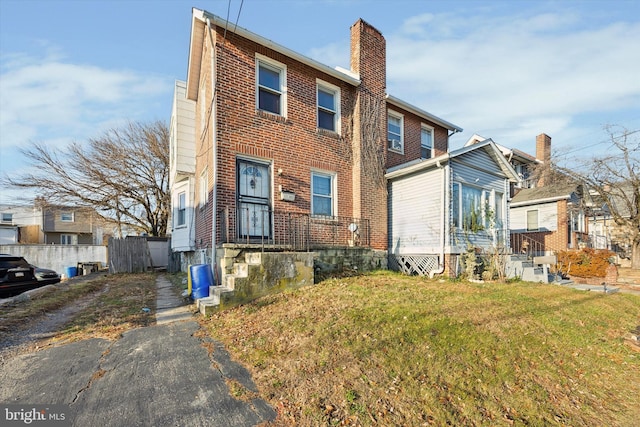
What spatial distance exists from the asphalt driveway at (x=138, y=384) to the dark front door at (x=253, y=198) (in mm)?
3785

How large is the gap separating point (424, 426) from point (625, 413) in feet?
7.55

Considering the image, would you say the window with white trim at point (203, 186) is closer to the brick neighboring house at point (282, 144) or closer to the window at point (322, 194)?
the brick neighboring house at point (282, 144)

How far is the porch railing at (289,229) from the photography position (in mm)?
7633

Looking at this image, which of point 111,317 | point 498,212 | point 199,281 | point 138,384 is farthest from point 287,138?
point 498,212

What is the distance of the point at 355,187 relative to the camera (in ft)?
32.9

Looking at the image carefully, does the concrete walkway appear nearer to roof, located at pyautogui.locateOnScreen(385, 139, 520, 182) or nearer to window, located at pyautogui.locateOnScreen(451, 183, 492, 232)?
roof, located at pyautogui.locateOnScreen(385, 139, 520, 182)

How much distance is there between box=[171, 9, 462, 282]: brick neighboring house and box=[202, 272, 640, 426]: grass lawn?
2542 millimetres

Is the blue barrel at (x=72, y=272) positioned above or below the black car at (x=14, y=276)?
below

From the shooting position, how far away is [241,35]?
26.7ft

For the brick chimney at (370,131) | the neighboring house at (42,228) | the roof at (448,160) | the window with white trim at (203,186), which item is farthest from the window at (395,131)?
the neighboring house at (42,228)

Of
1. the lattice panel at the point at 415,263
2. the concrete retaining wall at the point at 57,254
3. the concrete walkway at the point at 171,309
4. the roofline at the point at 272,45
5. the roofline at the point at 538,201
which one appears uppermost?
the roofline at the point at 272,45

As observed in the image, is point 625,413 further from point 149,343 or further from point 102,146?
point 102,146

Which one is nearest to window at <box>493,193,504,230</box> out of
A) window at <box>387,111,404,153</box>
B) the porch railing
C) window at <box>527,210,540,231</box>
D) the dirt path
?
window at <box>387,111,404,153</box>

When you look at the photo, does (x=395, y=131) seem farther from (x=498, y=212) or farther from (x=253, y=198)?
(x=253, y=198)
